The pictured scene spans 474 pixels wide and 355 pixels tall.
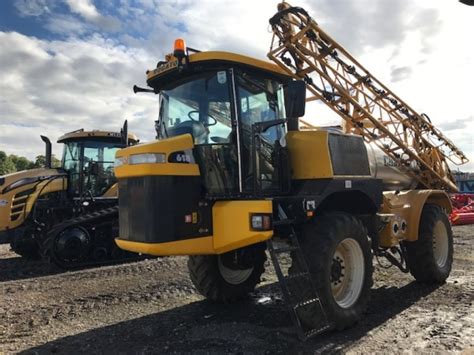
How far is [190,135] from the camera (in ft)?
15.3

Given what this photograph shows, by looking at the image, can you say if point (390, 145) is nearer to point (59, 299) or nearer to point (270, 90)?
point (270, 90)

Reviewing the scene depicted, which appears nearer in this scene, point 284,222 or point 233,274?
point 284,222

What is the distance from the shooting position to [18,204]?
9805mm

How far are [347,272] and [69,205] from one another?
7210 mm

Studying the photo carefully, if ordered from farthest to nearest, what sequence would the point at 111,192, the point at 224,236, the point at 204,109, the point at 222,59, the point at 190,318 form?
the point at 111,192, the point at 190,318, the point at 204,109, the point at 222,59, the point at 224,236

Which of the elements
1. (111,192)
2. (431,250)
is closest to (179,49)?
(431,250)

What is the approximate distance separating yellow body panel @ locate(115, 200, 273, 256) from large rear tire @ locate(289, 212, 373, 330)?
2.07ft

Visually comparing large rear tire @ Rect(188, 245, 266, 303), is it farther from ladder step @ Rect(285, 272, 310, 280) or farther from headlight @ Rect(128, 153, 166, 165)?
headlight @ Rect(128, 153, 166, 165)

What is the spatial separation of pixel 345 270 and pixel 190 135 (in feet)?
7.64

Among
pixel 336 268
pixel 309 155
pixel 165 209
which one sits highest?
pixel 309 155

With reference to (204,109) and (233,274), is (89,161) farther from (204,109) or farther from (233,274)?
(204,109)

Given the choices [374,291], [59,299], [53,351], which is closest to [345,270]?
[374,291]

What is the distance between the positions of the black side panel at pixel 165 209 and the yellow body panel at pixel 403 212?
283cm

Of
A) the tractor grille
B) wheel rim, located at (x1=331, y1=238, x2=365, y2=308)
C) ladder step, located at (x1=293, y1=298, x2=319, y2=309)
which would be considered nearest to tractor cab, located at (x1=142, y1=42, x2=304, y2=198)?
wheel rim, located at (x1=331, y1=238, x2=365, y2=308)
